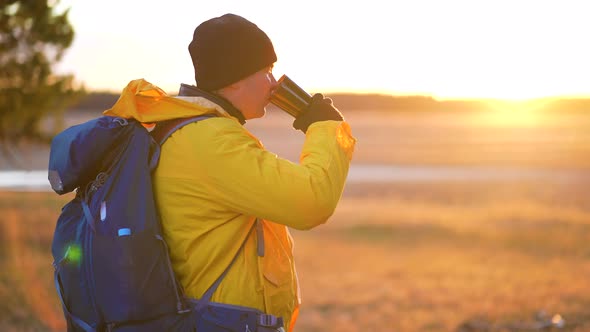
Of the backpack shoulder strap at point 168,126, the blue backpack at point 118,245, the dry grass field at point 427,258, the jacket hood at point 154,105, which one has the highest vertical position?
the jacket hood at point 154,105

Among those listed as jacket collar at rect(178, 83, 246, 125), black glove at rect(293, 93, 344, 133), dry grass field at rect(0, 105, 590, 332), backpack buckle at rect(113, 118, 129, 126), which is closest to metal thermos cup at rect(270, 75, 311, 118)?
black glove at rect(293, 93, 344, 133)

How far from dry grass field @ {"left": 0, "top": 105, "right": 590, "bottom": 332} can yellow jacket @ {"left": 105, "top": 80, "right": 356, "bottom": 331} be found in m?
5.86

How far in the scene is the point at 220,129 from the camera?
7.11 feet

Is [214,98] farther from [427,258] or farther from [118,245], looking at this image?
[427,258]

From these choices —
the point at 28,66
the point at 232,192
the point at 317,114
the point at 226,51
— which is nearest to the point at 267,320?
the point at 232,192

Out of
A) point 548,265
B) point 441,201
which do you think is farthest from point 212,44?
point 441,201

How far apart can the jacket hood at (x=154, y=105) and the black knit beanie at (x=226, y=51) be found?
0.08m

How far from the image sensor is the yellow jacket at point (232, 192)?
6.98 ft

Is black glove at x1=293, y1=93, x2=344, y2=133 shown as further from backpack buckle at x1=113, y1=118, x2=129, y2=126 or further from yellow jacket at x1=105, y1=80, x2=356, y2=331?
backpack buckle at x1=113, y1=118, x2=129, y2=126

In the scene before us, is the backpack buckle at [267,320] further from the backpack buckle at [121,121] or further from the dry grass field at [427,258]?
the dry grass field at [427,258]

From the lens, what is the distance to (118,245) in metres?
2.11

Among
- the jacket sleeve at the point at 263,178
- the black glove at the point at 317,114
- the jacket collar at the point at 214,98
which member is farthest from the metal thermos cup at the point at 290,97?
the jacket sleeve at the point at 263,178

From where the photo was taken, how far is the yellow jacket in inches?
83.7

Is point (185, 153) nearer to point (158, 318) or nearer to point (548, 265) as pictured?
point (158, 318)
